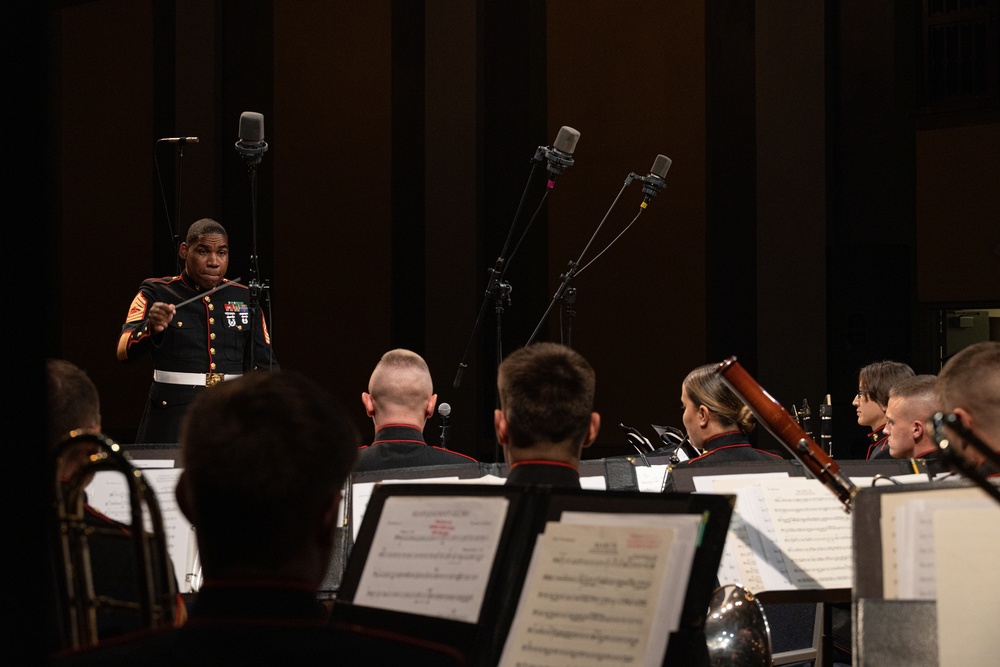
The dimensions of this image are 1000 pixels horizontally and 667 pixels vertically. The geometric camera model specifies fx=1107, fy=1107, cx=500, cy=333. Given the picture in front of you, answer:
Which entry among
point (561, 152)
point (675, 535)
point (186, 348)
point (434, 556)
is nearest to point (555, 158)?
point (561, 152)

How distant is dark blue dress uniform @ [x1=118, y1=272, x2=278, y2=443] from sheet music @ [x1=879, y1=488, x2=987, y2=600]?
3.53 metres

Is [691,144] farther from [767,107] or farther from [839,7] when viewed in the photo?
[839,7]

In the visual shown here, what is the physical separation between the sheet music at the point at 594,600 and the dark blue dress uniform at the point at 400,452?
1605 millimetres

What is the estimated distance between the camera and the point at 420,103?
7984 mm

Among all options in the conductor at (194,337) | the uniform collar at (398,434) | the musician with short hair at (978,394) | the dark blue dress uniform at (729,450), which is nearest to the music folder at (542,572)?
the musician with short hair at (978,394)

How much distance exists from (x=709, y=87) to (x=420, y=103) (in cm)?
207

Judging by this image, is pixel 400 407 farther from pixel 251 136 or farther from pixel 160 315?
pixel 251 136

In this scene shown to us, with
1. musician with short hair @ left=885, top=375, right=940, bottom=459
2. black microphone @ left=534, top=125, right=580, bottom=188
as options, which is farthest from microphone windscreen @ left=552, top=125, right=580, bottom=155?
musician with short hair @ left=885, top=375, right=940, bottom=459

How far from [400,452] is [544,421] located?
4.57 feet

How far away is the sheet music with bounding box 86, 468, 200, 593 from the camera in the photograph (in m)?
2.78

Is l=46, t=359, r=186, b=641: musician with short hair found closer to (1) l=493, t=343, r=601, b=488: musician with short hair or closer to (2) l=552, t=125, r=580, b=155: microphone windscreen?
(1) l=493, t=343, r=601, b=488: musician with short hair

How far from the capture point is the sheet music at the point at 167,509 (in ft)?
9.11

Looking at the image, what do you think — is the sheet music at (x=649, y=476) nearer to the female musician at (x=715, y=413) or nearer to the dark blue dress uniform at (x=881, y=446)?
the female musician at (x=715, y=413)

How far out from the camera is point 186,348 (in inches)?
195
